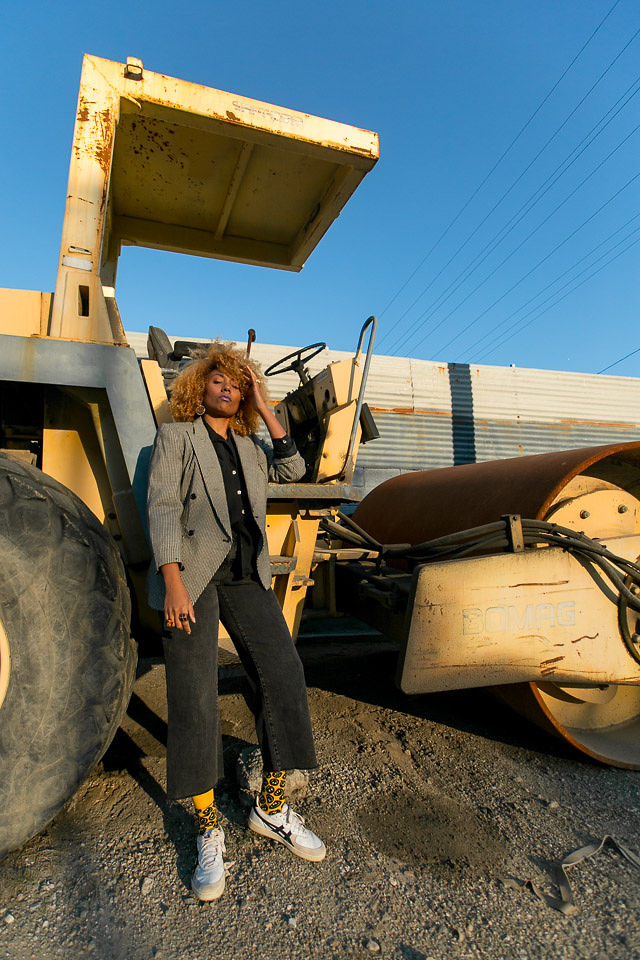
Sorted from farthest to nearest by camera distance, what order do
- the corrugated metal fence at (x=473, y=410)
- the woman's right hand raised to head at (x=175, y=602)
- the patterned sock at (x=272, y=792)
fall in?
1. the corrugated metal fence at (x=473, y=410)
2. the patterned sock at (x=272, y=792)
3. the woman's right hand raised to head at (x=175, y=602)

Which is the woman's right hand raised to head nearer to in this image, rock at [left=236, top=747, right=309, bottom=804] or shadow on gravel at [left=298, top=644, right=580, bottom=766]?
rock at [left=236, top=747, right=309, bottom=804]

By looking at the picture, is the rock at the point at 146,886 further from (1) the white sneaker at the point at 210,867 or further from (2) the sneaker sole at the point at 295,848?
(2) the sneaker sole at the point at 295,848

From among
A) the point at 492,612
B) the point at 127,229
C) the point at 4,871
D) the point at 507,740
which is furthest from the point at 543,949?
the point at 127,229

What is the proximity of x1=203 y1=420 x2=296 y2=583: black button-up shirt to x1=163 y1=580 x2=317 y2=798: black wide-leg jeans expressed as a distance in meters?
0.05

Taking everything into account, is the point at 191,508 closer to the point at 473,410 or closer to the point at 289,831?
the point at 289,831

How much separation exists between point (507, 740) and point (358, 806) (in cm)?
89

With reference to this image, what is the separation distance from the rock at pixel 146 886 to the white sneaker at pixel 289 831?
342mm

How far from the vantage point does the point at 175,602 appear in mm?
1659

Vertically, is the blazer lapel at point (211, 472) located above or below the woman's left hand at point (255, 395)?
below

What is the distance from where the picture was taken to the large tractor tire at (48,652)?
1.52 m

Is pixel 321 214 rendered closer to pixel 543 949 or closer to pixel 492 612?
pixel 492 612

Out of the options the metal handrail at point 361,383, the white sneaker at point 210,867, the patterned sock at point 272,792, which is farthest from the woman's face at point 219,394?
the white sneaker at point 210,867

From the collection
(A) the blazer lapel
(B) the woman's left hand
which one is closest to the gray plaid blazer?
(A) the blazer lapel

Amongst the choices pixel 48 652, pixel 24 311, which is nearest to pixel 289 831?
pixel 48 652
